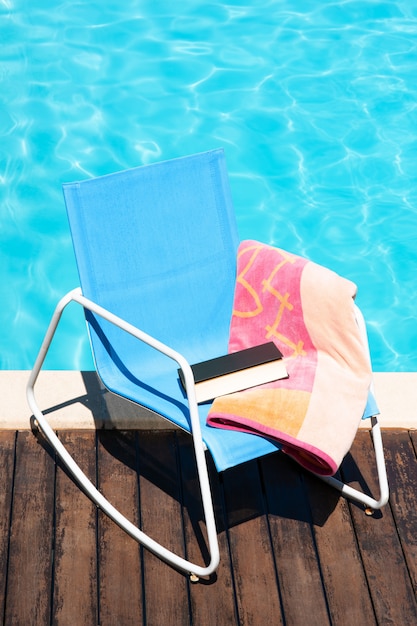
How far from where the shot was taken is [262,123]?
488cm

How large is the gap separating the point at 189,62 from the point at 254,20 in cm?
63

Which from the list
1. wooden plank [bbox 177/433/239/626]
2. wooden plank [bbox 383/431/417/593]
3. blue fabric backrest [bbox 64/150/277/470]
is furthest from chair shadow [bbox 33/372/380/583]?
blue fabric backrest [bbox 64/150/277/470]

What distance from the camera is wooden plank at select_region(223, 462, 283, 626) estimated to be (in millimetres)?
2391

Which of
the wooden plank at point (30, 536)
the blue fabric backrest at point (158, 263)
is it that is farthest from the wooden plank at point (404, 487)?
the wooden plank at point (30, 536)

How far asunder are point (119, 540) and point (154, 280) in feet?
2.64

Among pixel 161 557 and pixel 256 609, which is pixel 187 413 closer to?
pixel 161 557

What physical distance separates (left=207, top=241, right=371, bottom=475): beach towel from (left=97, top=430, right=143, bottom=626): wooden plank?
15.2 inches

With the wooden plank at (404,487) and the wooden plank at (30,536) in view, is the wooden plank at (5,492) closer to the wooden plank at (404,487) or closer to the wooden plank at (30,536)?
the wooden plank at (30,536)

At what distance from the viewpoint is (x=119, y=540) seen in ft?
8.27

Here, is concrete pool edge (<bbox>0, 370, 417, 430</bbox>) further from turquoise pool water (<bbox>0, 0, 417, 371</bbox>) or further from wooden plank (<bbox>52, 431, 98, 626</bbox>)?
turquoise pool water (<bbox>0, 0, 417, 371</bbox>)

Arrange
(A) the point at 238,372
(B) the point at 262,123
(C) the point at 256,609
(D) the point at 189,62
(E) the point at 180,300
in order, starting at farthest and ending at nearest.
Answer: (D) the point at 189,62, (B) the point at 262,123, (E) the point at 180,300, (A) the point at 238,372, (C) the point at 256,609

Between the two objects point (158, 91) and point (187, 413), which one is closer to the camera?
point (187, 413)

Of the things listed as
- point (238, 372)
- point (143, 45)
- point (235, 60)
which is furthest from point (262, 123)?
point (238, 372)

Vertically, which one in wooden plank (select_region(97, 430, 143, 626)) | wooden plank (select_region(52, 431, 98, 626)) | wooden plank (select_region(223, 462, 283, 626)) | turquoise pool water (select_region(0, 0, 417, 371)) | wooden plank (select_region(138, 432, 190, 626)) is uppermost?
wooden plank (select_region(52, 431, 98, 626))
